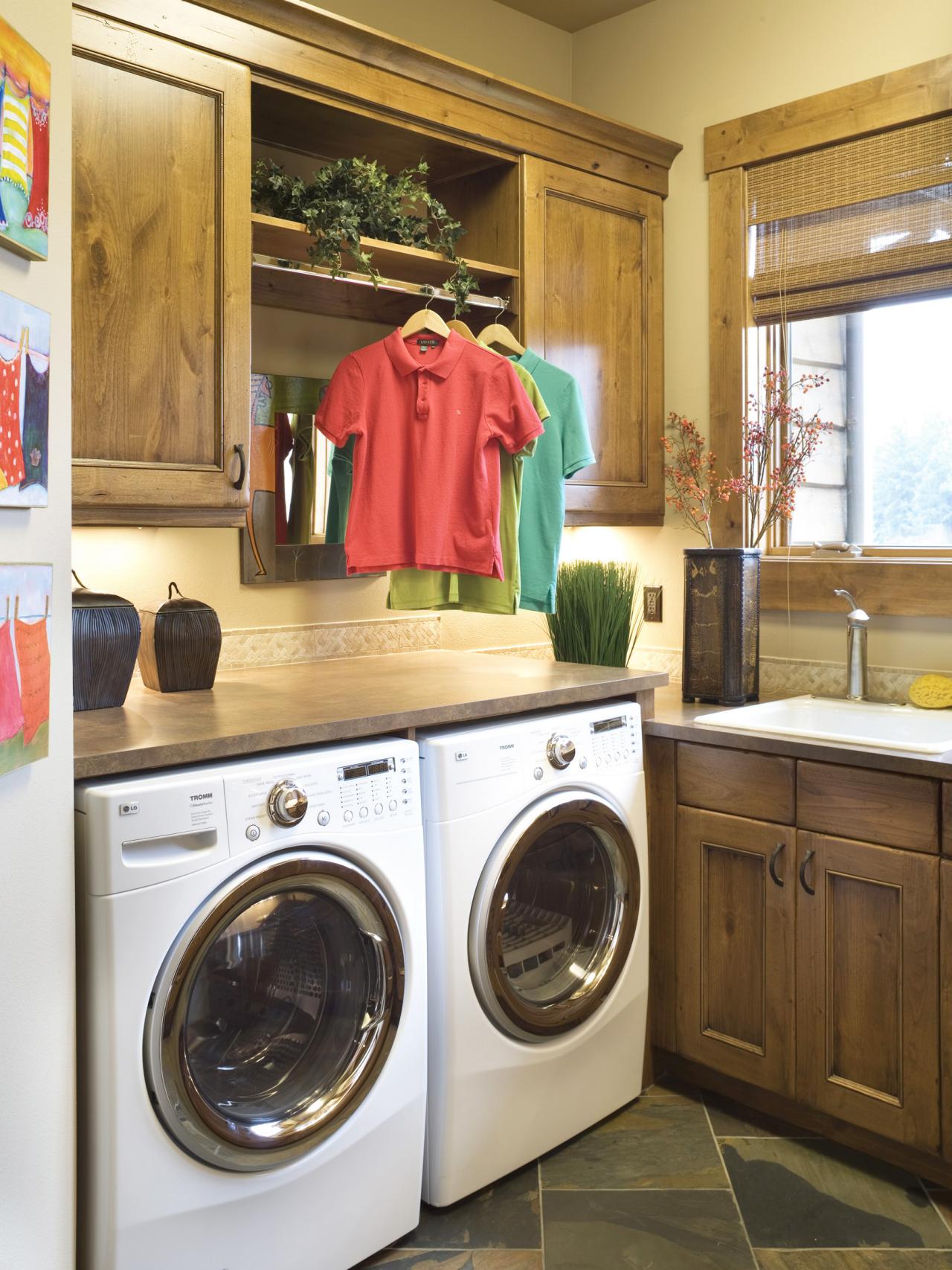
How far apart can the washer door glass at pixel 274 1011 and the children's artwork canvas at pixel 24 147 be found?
104cm

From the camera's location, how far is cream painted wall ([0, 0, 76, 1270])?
4.93 ft

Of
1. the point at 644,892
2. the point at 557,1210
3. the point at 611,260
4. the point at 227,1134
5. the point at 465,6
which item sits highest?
the point at 465,6

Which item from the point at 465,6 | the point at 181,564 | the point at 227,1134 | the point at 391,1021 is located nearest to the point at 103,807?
the point at 227,1134

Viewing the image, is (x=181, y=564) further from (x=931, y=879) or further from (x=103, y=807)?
(x=931, y=879)

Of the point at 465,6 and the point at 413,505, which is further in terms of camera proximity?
the point at 465,6

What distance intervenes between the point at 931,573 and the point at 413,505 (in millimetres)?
1346

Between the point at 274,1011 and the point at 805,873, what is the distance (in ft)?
3.89

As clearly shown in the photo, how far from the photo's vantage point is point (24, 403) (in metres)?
1.45

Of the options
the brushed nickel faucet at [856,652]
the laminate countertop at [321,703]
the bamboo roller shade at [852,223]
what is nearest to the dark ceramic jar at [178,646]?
the laminate countertop at [321,703]

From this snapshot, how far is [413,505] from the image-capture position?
8.81 ft

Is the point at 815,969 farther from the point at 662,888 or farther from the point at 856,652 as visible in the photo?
the point at 856,652

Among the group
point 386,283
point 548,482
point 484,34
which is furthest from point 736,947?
point 484,34

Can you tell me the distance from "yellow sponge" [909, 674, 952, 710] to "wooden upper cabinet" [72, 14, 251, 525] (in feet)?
5.70

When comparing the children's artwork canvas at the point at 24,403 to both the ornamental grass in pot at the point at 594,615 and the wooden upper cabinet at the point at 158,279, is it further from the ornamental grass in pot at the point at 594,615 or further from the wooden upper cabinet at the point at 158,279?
the ornamental grass in pot at the point at 594,615
